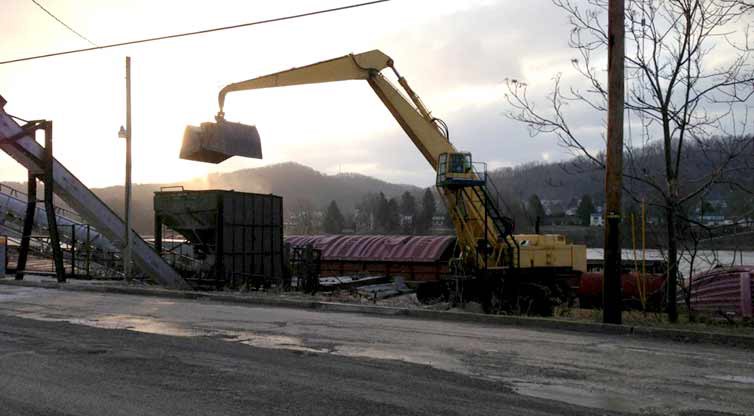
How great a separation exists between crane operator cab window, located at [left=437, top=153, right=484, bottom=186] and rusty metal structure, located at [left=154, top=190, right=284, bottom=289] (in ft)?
23.3

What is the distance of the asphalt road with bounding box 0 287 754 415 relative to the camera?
607 cm

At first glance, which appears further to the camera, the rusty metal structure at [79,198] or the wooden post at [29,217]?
the wooden post at [29,217]

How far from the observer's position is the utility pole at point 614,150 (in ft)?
36.2

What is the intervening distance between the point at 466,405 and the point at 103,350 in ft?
17.4

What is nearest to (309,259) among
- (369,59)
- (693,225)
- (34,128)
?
(369,59)

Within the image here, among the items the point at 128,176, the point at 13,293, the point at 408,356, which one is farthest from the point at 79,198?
the point at 408,356

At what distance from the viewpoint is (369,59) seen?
18312mm

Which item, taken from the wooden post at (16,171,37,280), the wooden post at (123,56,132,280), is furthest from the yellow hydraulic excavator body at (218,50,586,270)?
the wooden post at (16,171,37,280)

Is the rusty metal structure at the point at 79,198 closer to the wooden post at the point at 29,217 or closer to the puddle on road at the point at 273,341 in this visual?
the wooden post at the point at 29,217

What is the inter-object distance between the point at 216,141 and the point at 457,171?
660 centimetres

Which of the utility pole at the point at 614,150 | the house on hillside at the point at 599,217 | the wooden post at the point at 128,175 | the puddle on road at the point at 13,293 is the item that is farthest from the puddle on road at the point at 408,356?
the wooden post at the point at 128,175

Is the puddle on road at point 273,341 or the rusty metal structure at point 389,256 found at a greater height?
the rusty metal structure at point 389,256

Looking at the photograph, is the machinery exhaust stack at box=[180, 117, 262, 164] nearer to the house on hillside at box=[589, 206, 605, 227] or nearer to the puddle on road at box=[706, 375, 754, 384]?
the house on hillside at box=[589, 206, 605, 227]

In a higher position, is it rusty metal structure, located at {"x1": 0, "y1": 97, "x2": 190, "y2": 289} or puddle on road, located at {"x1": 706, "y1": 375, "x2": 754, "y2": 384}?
rusty metal structure, located at {"x1": 0, "y1": 97, "x2": 190, "y2": 289}
